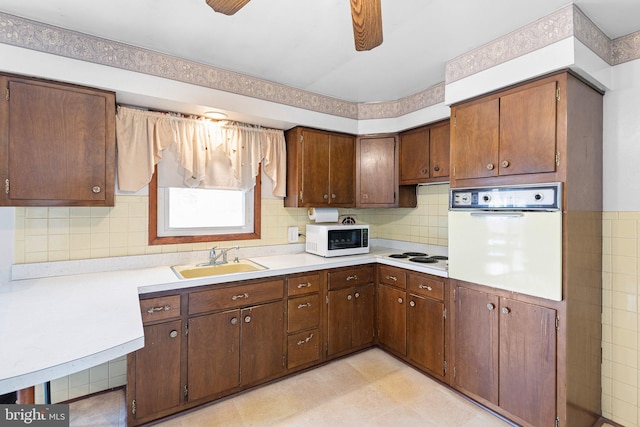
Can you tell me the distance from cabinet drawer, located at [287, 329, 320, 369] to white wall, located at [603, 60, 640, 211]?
2393mm

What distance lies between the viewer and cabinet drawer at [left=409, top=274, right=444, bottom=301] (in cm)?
247

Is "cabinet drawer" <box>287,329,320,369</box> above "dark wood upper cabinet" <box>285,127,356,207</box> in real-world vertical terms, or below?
below

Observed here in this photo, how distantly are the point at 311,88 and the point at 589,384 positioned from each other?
3048mm

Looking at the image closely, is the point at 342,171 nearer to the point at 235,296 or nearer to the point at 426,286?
the point at 426,286

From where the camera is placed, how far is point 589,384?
1.97 metres

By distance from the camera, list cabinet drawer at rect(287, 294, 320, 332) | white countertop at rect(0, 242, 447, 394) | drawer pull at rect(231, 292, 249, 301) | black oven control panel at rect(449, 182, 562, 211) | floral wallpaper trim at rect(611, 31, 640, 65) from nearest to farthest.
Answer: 1. white countertop at rect(0, 242, 447, 394)
2. black oven control panel at rect(449, 182, 562, 211)
3. floral wallpaper trim at rect(611, 31, 640, 65)
4. drawer pull at rect(231, 292, 249, 301)
5. cabinet drawer at rect(287, 294, 320, 332)

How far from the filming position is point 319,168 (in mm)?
3068

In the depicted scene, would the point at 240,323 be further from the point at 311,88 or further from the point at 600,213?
the point at 600,213

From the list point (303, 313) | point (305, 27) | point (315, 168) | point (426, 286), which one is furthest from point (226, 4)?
point (426, 286)

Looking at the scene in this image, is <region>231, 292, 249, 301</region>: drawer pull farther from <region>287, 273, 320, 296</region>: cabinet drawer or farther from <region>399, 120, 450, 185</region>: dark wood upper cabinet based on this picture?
<region>399, 120, 450, 185</region>: dark wood upper cabinet

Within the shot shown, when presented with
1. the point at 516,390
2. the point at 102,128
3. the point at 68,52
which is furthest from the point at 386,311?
the point at 68,52

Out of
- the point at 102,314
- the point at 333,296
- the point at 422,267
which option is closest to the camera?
the point at 102,314

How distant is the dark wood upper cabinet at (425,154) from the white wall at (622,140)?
41.6 inches

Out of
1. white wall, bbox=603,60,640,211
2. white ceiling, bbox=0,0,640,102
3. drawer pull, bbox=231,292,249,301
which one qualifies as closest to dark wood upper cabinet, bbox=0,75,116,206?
white ceiling, bbox=0,0,640,102
